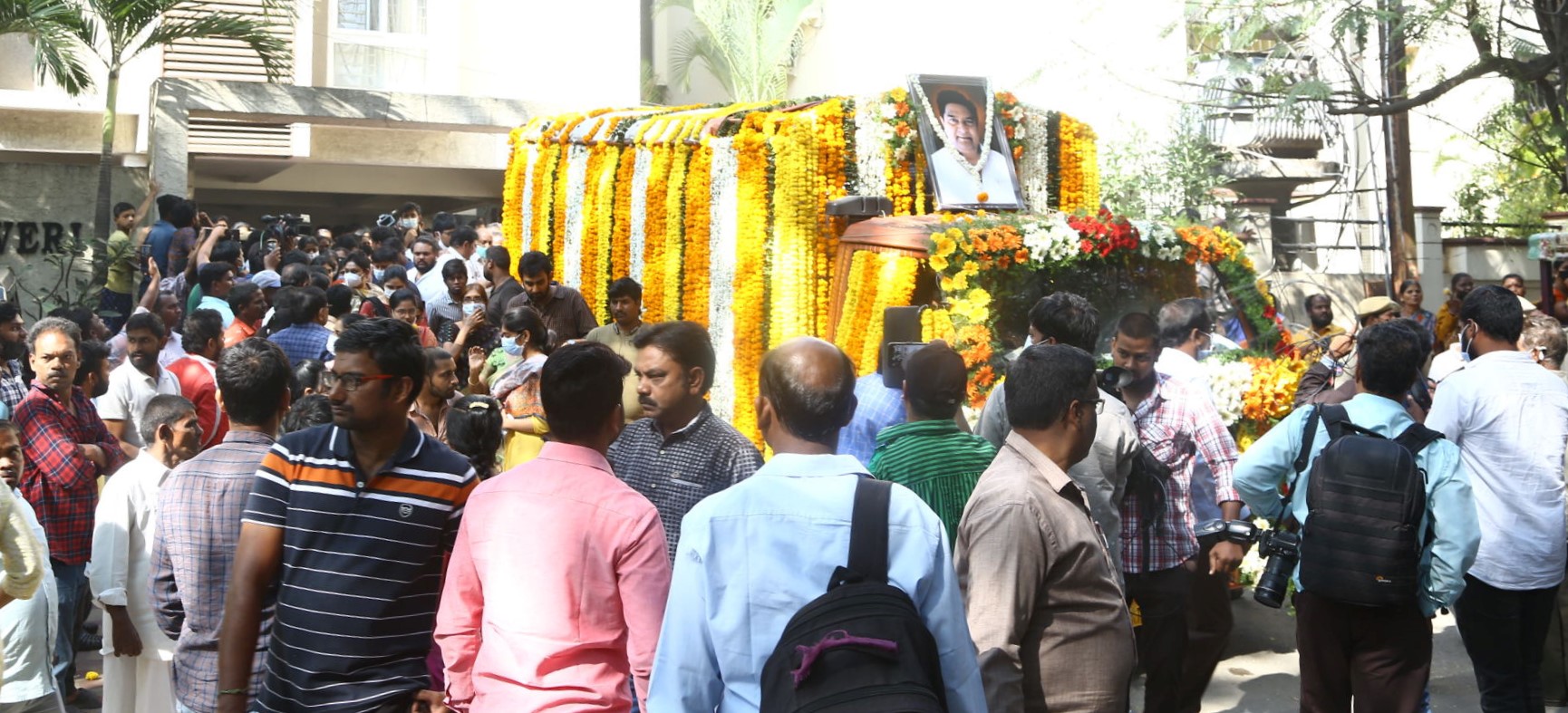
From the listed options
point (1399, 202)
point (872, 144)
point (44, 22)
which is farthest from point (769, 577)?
point (1399, 202)

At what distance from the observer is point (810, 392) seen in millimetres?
3316

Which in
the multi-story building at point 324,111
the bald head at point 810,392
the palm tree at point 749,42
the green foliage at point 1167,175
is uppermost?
the palm tree at point 749,42

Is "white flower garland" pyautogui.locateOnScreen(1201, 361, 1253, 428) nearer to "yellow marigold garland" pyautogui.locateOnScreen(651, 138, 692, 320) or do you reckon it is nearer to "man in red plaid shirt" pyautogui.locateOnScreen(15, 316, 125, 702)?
"yellow marigold garland" pyautogui.locateOnScreen(651, 138, 692, 320)

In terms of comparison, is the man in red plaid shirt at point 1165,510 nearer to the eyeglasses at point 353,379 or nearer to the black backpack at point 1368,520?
the black backpack at point 1368,520

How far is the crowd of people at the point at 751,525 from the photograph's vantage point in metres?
3.16

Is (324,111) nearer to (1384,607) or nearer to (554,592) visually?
(1384,607)

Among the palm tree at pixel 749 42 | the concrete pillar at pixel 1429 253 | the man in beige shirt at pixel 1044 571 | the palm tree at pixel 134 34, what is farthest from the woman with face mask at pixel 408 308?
the palm tree at pixel 749 42

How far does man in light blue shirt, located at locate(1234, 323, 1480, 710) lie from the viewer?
4.96 metres

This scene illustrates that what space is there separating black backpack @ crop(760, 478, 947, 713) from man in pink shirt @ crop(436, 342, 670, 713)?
Result: 63cm

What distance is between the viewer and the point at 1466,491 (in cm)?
501

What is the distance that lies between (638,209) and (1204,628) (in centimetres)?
695

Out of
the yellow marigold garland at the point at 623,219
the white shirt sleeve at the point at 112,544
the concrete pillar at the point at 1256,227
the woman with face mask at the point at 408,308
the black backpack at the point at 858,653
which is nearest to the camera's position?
the black backpack at the point at 858,653

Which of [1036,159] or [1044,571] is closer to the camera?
[1044,571]

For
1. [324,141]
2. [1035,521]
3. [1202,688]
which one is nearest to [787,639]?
[1035,521]
